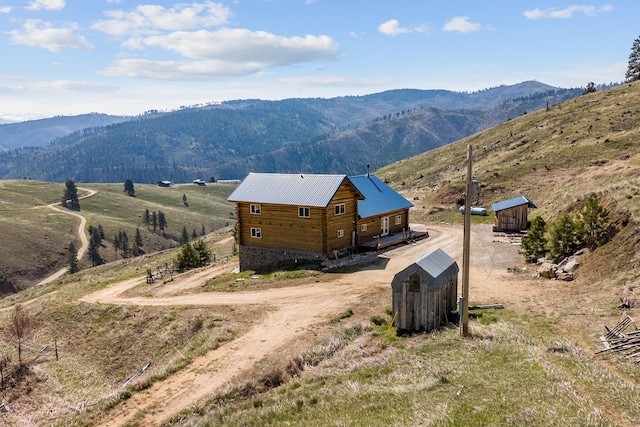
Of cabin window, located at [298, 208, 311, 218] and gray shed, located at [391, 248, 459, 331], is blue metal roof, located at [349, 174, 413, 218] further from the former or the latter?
gray shed, located at [391, 248, 459, 331]

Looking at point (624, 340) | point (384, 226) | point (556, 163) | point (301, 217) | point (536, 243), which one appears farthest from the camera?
point (556, 163)

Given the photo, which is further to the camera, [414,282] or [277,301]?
[277,301]

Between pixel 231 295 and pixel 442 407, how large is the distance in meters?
25.5

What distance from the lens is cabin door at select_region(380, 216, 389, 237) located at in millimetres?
51594

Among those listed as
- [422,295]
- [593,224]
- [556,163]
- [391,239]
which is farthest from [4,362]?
[556,163]

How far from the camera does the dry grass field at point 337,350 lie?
14.0 m

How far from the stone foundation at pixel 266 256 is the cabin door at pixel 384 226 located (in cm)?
1080

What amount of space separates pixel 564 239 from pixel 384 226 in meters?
20.8

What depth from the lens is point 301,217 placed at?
44594 mm

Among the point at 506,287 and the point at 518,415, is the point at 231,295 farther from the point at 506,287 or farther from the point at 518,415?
the point at 518,415

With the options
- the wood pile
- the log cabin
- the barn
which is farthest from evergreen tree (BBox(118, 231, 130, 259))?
the wood pile

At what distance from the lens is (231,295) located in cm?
3638

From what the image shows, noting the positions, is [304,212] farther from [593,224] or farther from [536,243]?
[593,224]

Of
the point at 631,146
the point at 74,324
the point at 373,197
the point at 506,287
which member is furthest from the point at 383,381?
the point at 631,146
